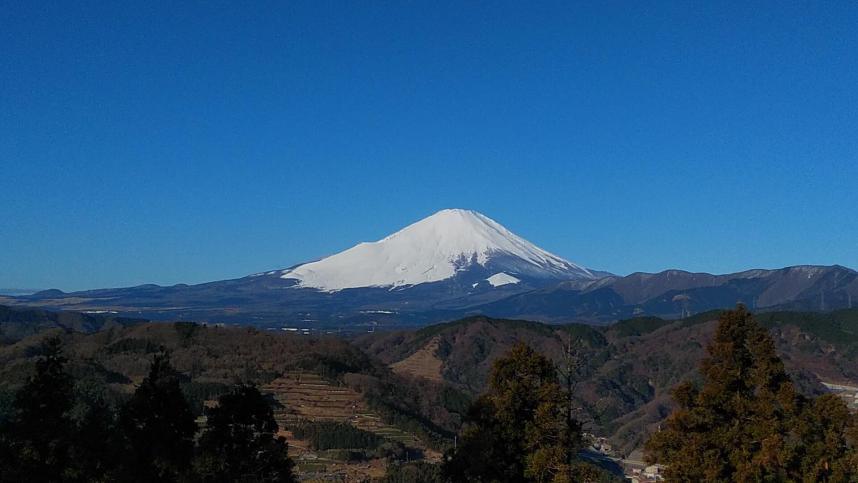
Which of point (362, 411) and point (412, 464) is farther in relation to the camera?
point (362, 411)

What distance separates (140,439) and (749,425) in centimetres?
1123

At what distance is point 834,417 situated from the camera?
51.1 feet

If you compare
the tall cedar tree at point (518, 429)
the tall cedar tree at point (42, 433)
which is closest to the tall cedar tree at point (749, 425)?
the tall cedar tree at point (518, 429)

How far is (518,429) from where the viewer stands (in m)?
15.5

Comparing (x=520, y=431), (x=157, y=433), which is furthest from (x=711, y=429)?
Result: (x=157, y=433)

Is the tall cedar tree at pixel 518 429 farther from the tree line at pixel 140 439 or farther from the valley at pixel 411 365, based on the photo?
the tree line at pixel 140 439

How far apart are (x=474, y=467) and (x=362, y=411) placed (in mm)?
58715

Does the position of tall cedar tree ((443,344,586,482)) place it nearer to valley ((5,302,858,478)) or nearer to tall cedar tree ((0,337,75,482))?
valley ((5,302,858,478))

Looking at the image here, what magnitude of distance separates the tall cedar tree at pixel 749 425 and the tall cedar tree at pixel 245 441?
7489 mm

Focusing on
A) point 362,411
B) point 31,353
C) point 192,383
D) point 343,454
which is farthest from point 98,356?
point 343,454

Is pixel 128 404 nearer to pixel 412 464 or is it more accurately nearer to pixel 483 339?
pixel 412 464

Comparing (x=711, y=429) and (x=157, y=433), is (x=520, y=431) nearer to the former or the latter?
(x=711, y=429)

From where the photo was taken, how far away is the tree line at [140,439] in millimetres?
13352

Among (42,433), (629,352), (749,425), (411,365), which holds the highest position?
(42,433)
